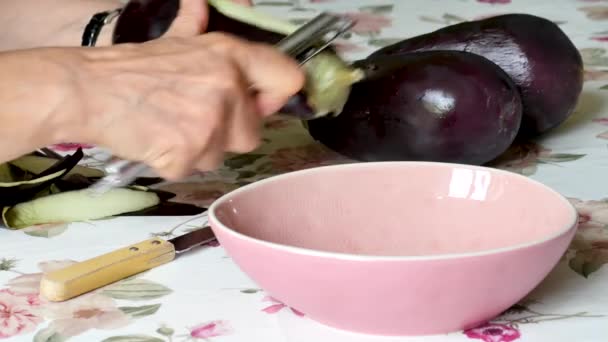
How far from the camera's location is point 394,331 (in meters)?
0.57

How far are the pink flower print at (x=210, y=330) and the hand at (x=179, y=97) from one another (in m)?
0.10

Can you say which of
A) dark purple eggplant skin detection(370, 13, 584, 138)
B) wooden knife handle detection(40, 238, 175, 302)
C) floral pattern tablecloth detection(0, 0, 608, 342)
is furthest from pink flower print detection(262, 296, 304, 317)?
dark purple eggplant skin detection(370, 13, 584, 138)

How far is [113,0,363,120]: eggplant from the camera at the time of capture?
752 mm

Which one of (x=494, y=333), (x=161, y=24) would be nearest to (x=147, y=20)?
(x=161, y=24)

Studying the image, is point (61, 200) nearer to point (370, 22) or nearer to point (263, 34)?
point (263, 34)

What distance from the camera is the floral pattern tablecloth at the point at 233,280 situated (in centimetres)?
60

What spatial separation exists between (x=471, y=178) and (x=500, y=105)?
20cm

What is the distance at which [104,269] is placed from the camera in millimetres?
667

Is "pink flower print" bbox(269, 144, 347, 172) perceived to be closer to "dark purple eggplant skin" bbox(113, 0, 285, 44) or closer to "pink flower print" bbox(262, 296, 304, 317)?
"dark purple eggplant skin" bbox(113, 0, 285, 44)

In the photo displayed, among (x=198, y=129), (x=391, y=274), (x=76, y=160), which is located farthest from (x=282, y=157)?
(x=391, y=274)

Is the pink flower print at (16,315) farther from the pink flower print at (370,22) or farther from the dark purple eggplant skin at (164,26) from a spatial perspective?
the pink flower print at (370,22)

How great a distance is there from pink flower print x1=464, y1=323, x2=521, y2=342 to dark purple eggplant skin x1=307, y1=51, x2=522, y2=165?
0.28 m

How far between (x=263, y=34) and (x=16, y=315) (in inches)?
11.4

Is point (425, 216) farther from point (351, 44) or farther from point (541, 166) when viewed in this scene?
point (351, 44)
